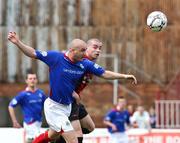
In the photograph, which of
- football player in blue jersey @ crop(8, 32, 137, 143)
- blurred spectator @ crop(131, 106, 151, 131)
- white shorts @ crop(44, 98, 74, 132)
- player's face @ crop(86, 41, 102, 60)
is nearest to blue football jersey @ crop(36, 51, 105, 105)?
football player in blue jersey @ crop(8, 32, 137, 143)

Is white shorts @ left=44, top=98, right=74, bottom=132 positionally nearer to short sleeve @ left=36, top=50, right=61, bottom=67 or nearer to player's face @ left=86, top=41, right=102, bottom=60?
short sleeve @ left=36, top=50, right=61, bottom=67

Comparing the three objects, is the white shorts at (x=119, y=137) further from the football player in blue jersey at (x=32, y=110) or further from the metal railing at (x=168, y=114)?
the football player in blue jersey at (x=32, y=110)

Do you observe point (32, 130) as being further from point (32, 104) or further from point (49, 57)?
point (49, 57)

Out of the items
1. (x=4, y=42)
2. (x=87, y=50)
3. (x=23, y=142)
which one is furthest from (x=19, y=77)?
(x=87, y=50)

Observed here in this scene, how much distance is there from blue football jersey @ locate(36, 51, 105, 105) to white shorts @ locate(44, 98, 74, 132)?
0.10 metres

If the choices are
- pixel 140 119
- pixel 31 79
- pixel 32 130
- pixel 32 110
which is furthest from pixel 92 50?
pixel 140 119

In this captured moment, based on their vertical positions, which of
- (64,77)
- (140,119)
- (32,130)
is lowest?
(140,119)

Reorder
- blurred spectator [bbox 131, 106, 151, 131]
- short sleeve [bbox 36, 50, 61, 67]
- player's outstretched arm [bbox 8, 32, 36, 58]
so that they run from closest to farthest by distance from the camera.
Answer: player's outstretched arm [bbox 8, 32, 36, 58] → short sleeve [bbox 36, 50, 61, 67] → blurred spectator [bbox 131, 106, 151, 131]

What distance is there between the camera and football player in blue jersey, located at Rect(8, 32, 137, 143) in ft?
41.9

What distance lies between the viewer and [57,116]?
42.6 feet

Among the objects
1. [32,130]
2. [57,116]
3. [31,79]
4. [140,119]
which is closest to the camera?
[57,116]

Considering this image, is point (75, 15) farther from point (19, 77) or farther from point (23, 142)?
point (23, 142)

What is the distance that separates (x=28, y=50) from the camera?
12.6 meters

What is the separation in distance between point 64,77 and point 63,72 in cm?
9
